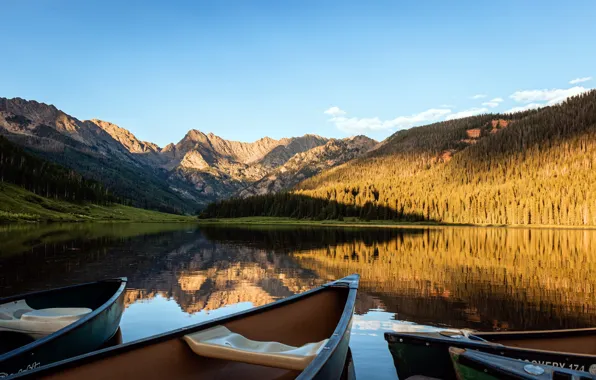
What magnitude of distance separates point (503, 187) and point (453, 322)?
196876 mm

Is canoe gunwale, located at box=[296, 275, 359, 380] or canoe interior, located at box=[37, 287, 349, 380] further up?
canoe gunwale, located at box=[296, 275, 359, 380]

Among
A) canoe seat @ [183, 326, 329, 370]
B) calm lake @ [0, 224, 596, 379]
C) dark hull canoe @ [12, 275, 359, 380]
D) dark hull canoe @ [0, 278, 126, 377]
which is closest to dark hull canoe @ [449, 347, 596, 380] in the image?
dark hull canoe @ [12, 275, 359, 380]

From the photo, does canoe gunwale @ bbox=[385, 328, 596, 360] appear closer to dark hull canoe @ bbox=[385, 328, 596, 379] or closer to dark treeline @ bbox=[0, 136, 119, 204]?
dark hull canoe @ bbox=[385, 328, 596, 379]

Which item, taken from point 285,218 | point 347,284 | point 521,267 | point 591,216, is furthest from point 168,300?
point 285,218

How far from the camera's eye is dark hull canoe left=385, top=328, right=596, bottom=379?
Result: 9.17 meters

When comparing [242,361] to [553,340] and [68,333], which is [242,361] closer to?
[68,333]

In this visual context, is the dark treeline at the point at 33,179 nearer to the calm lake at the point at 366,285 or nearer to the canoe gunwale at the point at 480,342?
the calm lake at the point at 366,285

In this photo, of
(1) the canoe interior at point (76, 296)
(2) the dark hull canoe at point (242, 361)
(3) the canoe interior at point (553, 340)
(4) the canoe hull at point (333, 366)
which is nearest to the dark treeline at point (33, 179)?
(1) the canoe interior at point (76, 296)

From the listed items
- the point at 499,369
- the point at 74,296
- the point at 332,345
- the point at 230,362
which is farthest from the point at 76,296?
the point at 499,369

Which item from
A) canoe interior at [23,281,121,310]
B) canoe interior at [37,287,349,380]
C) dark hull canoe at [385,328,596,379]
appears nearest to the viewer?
canoe interior at [37,287,349,380]

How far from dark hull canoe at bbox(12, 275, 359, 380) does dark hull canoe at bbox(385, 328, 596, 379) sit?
1.50 metres

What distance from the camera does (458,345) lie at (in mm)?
9117

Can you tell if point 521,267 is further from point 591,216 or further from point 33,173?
point 33,173

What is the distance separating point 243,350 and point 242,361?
0.23 m
